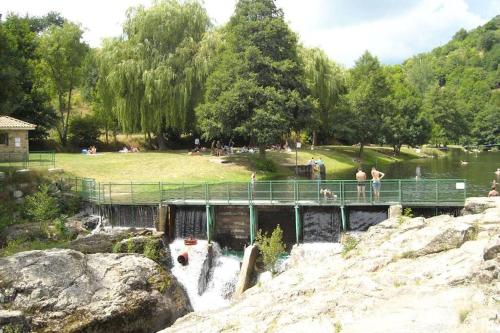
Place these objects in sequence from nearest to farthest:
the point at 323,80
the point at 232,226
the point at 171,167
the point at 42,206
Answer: the point at 232,226 < the point at 42,206 < the point at 171,167 < the point at 323,80

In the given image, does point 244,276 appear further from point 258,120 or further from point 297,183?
point 258,120

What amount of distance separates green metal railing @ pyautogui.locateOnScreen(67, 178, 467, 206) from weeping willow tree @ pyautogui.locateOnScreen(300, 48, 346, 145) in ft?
95.2

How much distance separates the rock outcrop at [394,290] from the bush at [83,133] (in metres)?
47.9

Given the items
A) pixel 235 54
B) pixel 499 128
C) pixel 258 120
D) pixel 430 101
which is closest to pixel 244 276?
pixel 258 120

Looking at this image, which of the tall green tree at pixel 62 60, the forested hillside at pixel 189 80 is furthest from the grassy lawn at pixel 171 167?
the tall green tree at pixel 62 60

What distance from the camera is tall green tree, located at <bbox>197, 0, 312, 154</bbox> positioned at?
46875mm

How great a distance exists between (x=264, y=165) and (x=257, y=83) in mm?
7470

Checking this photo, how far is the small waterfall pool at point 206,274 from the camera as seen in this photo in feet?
81.8

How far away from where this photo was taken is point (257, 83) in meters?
48.1

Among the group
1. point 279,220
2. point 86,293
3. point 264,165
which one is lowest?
point 86,293

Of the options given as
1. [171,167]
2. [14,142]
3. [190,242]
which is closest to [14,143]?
[14,142]

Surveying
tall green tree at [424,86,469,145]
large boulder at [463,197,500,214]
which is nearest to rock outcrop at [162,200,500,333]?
large boulder at [463,197,500,214]

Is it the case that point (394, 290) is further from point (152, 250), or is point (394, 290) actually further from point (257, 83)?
point (257, 83)

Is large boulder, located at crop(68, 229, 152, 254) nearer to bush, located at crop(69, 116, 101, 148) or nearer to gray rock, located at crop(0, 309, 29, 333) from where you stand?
gray rock, located at crop(0, 309, 29, 333)
